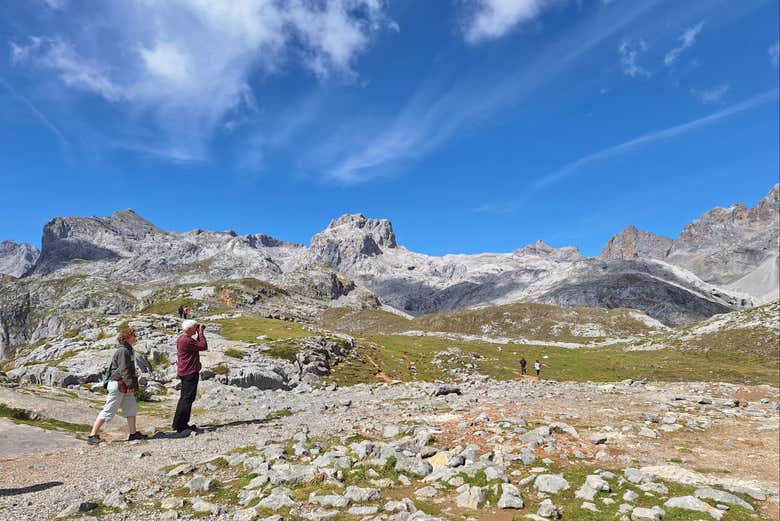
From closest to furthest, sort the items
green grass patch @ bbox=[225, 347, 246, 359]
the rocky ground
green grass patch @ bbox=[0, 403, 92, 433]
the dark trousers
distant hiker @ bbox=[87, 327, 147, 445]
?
the rocky ground → distant hiker @ bbox=[87, 327, 147, 445] → green grass patch @ bbox=[0, 403, 92, 433] → the dark trousers → green grass patch @ bbox=[225, 347, 246, 359]

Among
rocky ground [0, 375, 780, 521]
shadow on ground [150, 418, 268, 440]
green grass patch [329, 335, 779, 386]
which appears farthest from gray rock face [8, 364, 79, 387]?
green grass patch [329, 335, 779, 386]

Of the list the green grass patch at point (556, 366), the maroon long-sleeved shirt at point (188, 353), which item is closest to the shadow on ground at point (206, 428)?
the maroon long-sleeved shirt at point (188, 353)

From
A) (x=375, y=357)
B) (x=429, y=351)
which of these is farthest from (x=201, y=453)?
(x=429, y=351)

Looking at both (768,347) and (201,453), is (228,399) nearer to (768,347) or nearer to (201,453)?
(201,453)

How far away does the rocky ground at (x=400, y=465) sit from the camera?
10.2m

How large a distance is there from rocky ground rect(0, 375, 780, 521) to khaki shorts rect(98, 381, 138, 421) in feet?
4.73

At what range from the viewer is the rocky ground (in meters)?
10.2

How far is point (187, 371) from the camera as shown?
19328 millimetres

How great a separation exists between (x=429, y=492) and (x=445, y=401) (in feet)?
57.4

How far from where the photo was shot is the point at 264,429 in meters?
20.1

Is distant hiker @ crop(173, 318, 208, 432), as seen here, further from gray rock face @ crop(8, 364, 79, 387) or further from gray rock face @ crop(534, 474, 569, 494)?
gray rock face @ crop(8, 364, 79, 387)

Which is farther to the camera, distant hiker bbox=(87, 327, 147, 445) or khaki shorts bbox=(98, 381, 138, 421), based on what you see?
distant hiker bbox=(87, 327, 147, 445)

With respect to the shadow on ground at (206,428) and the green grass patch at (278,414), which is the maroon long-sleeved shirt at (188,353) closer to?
the shadow on ground at (206,428)

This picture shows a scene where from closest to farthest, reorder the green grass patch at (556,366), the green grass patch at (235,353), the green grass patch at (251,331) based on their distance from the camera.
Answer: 1. the green grass patch at (235,353)
2. the green grass patch at (556,366)
3. the green grass patch at (251,331)
